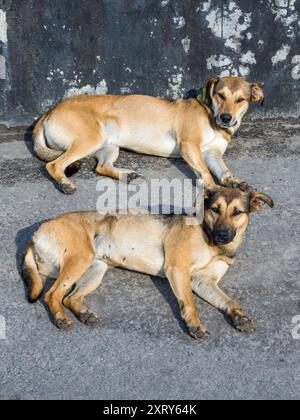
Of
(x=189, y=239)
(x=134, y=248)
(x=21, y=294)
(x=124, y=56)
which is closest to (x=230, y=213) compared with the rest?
(x=189, y=239)

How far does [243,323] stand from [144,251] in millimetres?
957

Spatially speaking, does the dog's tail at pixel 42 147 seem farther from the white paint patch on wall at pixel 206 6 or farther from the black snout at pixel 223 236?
the black snout at pixel 223 236

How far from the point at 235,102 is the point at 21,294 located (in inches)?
121

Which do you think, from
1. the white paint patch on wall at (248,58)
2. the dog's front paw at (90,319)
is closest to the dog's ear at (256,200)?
the dog's front paw at (90,319)

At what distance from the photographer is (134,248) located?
5.57 meters

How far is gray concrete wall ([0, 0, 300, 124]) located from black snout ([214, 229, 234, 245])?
10.0 feet

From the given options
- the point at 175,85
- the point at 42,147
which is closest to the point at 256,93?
the point at 175,85

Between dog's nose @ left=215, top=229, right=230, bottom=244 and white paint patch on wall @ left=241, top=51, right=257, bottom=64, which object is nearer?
dog's nose @ left=215, top=229, right=230, bottom=244

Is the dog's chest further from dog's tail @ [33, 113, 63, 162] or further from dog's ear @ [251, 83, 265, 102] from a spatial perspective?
dog's tail @ [33, 113, 63, 162]

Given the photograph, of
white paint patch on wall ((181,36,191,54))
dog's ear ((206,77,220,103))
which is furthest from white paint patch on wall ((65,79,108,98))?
dog's ear ((206,77,220,103))

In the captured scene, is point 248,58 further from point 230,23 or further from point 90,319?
point 90,319

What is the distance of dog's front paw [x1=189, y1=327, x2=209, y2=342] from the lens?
4.92 meters

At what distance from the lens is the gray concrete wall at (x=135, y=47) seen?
25.1 feet

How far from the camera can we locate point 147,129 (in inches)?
299
